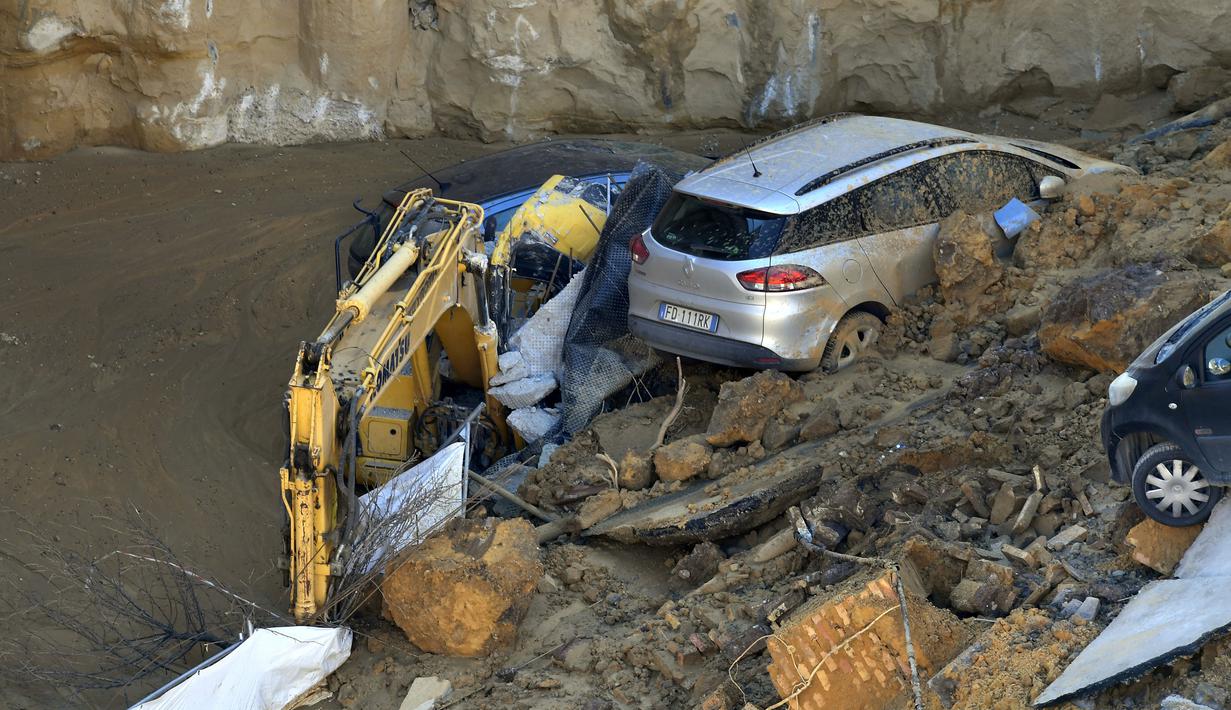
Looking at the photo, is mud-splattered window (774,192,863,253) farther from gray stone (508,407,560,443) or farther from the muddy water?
the muddy water

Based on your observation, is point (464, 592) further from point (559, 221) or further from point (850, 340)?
point (559, 221)

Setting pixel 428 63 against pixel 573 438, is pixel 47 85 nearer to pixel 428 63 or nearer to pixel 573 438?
pixel 428 63

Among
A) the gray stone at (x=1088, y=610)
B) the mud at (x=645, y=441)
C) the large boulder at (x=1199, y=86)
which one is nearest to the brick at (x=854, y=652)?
the mud at (x=645, y=441)

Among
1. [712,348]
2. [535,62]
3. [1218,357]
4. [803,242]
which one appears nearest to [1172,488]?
[1218,357]

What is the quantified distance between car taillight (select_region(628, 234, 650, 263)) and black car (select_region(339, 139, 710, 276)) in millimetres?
1464

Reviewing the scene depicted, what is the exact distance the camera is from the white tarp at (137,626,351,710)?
700 centimetres

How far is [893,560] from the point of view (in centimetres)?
702

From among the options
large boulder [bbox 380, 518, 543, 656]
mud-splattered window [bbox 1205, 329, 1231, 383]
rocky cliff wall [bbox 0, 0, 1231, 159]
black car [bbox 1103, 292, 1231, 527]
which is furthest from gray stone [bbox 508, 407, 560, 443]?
rocky cliff wall [bbox 0, 0, 1231, 159]

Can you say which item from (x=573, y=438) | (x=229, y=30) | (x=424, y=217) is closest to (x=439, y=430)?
(x=573, y=438)

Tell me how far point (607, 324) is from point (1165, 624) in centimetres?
585

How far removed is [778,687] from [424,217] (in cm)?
476

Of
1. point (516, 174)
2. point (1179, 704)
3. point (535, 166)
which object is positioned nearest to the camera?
point (1179, 704)

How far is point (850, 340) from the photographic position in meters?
9.96

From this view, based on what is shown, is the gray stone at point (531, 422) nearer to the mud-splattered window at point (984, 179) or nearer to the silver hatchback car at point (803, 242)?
the silver hatchback car at point (803, 242)
